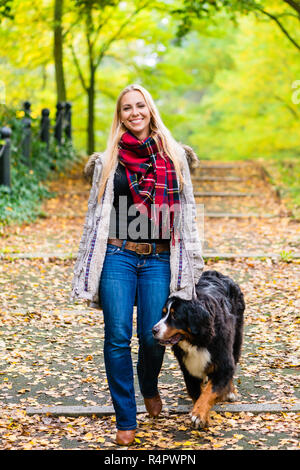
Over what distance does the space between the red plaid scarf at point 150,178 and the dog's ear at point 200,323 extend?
491 millimetres

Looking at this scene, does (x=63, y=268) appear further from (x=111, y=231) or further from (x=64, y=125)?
(x=64, y=125)

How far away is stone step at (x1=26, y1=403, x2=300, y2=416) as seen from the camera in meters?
4.21

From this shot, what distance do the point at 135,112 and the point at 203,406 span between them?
1.86 m

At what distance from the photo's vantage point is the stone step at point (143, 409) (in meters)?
4.21

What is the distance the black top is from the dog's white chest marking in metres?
0.74

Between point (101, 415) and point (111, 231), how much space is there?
4.44 feet

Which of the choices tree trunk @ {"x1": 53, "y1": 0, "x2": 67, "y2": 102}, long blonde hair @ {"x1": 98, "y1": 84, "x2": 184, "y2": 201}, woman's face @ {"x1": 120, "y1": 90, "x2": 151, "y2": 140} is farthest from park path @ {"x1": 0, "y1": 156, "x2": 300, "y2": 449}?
tree trunk @ {"x1": 53, "y1": 0, "x2": 67, "y2": 102}

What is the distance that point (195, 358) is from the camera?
3982 mm

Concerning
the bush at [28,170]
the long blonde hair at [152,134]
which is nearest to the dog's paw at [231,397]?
the long blonde hair at [152,134]

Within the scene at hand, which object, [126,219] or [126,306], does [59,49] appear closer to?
[126,219]

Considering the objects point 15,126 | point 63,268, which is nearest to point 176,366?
point 63,268

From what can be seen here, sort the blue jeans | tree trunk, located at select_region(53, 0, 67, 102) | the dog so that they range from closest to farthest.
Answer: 1. the blue jeans
2. the dog
3. tree trunk, located at select_region(53, 0, 67, 102)

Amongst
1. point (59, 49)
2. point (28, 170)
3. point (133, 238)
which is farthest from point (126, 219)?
point (59, 49)

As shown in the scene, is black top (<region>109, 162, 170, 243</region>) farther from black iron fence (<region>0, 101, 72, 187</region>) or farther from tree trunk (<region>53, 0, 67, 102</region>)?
tree trunk (<region>53, 0, 67, 102</region>)
